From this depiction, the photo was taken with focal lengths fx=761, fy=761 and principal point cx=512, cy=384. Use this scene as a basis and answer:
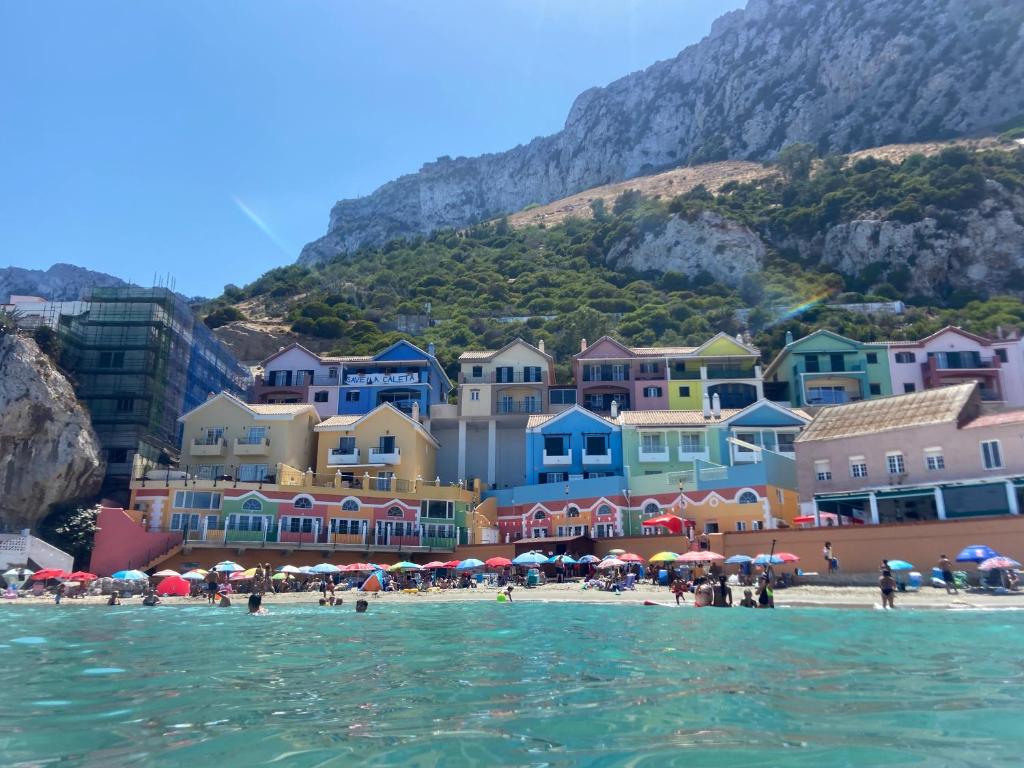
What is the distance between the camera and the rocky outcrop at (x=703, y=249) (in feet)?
281

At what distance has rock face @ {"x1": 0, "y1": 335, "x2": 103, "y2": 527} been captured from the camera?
120 ft

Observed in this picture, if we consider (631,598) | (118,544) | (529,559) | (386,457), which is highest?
(386,457)

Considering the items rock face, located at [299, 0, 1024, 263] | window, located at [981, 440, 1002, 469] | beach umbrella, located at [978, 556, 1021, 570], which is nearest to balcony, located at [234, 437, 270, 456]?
beach umbrella, located at [978, 556, 1021, 570]

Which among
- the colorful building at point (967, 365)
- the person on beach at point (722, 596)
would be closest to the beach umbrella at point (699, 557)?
the person on beach at point (722, 596)

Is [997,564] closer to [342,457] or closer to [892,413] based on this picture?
[892,413]

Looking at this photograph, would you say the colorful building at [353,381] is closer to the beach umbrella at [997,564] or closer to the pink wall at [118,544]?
the pink wall at [118,544]

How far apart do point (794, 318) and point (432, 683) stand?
7039 cm

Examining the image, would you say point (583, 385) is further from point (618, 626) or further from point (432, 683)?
point (432, 683)

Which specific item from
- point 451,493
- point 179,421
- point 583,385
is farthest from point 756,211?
point 179,421

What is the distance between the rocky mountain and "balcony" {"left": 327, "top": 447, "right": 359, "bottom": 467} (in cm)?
10080

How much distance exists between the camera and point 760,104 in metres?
128

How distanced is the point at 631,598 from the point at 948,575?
1047cm

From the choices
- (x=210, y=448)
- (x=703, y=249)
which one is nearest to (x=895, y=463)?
(x=210, y=448)

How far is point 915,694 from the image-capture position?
344 inches
